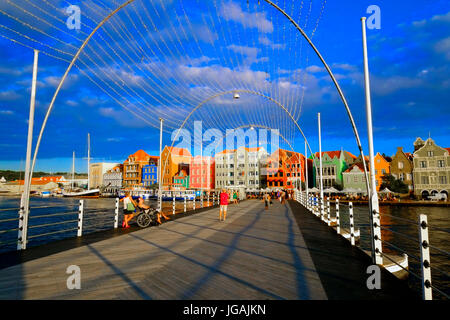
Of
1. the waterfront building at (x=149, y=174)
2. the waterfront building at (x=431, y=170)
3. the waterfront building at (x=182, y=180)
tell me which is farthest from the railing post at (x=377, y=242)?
the waterfront building at (x=149, y=174)

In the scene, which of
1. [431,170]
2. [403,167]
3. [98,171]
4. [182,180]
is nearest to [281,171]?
[403,167]

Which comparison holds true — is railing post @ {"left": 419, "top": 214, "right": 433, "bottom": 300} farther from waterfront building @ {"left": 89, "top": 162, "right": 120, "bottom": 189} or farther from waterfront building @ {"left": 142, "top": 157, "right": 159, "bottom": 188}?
waterfront building @ {"left": 89, "top": 162, "right": 120, "bottom": 189}

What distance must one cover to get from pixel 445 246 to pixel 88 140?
98.8m

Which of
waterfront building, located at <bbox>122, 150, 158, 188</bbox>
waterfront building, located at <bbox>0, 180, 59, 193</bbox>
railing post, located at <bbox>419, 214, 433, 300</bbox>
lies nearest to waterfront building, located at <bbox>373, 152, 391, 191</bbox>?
railing post, located at <bbox>419, 214, 433, 300</bbox>

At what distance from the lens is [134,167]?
348 ft

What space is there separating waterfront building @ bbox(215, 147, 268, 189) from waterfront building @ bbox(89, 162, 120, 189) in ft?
171

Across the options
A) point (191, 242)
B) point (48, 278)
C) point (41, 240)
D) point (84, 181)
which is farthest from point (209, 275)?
point (84, 181)

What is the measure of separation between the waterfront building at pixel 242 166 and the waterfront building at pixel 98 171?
171 ft

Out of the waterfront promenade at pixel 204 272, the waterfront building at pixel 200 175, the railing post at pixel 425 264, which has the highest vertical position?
the waterfront building at pixel 200 175

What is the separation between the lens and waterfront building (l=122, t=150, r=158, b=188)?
343 ft

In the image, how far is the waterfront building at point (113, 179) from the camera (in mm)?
108375

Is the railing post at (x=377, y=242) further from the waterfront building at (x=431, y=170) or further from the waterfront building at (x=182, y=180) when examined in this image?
the waterfront building at (x=182, y=180)
